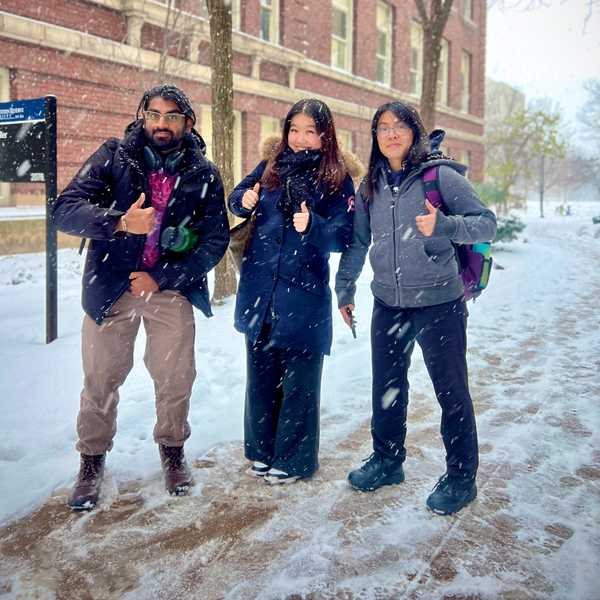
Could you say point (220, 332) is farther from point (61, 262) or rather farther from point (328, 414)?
point (61, 262)

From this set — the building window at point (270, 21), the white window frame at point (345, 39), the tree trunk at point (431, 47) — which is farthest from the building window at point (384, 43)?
the tree trunk at point (431, 47)

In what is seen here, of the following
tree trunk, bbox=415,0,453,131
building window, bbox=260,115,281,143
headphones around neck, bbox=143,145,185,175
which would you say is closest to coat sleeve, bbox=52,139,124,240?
headphones around neck, bbox=143,145,185,175

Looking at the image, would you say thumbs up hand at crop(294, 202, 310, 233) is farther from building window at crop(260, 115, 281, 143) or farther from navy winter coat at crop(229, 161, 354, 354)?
building window at crop(260, 115, 281, 143)

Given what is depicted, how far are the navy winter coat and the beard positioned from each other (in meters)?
0.46

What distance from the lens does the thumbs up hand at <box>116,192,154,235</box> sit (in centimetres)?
300

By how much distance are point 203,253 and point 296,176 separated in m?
0.67

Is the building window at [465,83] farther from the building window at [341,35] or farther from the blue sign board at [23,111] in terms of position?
the blue sign board at [23,111]

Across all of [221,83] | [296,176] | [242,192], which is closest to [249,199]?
[242,192]

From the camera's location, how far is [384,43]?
870 inches

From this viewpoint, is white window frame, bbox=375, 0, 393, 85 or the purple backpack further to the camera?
white window frame, bbox=375, 0, 393, 85

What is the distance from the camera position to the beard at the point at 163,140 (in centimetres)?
322

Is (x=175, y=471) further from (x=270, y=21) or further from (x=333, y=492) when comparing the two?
(x=270, y=21)

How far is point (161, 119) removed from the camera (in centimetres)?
319

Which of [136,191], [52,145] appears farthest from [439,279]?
[52,145]
